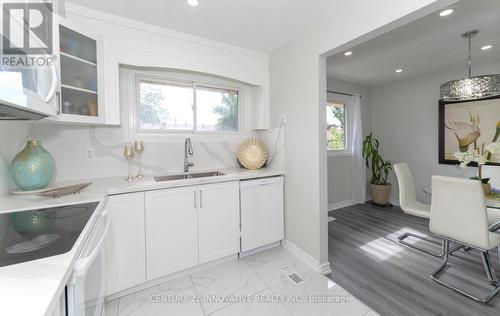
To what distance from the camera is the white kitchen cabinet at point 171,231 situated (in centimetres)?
172

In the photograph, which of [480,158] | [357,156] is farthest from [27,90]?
[357,156]

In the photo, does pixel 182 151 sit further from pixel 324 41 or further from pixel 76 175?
pixel 324 41

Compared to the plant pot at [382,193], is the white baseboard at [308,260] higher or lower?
lower

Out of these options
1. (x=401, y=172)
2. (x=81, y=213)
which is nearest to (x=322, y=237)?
(x=401, y=172)

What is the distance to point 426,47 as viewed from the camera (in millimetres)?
2457

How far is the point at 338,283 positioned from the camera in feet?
5.96

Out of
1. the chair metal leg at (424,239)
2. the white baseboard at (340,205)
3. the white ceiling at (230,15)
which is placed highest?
the white ceiling at (230,15)

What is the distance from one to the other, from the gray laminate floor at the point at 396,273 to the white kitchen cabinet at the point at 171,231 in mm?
1398

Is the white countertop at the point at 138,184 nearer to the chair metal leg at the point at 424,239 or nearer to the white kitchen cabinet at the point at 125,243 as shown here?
the white kitchen cabinet at the point at 125,243

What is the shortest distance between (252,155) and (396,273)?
72.8 inches

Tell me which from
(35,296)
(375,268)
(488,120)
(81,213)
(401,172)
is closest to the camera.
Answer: (35,296)

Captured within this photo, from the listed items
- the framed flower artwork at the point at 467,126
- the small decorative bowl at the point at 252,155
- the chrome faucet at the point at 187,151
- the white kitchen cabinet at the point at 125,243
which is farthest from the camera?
the framed flower artwork at the point at 467,126

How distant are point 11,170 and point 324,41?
8.74 ft

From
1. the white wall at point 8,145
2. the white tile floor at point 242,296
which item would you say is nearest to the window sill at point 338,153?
the white tile floor at point 242,296
